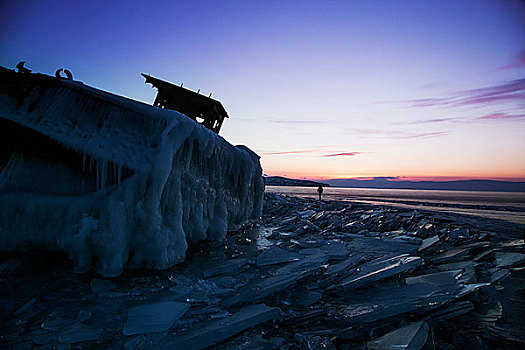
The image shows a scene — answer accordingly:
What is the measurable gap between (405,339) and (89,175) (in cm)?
483

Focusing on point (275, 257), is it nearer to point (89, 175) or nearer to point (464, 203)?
point (89, 175)

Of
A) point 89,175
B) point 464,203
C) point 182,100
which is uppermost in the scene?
point 182,100

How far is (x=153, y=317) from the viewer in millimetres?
2676

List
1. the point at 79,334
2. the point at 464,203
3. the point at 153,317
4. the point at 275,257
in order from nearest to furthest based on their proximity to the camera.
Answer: the point at 79,334, the point at 153,317, the point at 275,257, the point at 464,203

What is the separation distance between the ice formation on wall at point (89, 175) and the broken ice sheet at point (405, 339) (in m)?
3.28

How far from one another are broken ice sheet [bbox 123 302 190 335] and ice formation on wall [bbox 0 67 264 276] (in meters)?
1.23

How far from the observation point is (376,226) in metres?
8.34

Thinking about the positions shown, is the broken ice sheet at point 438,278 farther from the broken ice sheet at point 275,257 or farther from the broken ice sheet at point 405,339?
the broken ice sheet at point 275,257

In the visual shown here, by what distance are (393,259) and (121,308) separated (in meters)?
4.30

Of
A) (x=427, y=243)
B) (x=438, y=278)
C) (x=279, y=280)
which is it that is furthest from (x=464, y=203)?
(x=279, y=280)

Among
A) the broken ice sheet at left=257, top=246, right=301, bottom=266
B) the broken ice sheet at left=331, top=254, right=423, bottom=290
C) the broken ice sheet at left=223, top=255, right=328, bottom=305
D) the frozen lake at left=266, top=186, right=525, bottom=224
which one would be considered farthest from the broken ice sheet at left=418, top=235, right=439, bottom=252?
the frozen lake at left=266, top=186, right=525, bottom=224

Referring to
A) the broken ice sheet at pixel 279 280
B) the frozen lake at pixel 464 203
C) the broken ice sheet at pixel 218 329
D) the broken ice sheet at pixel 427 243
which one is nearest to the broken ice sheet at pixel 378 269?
the broken ice sheet at pixel 279 280

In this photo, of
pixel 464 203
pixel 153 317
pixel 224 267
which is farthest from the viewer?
pixel 464 203

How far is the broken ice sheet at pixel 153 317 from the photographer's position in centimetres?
246
